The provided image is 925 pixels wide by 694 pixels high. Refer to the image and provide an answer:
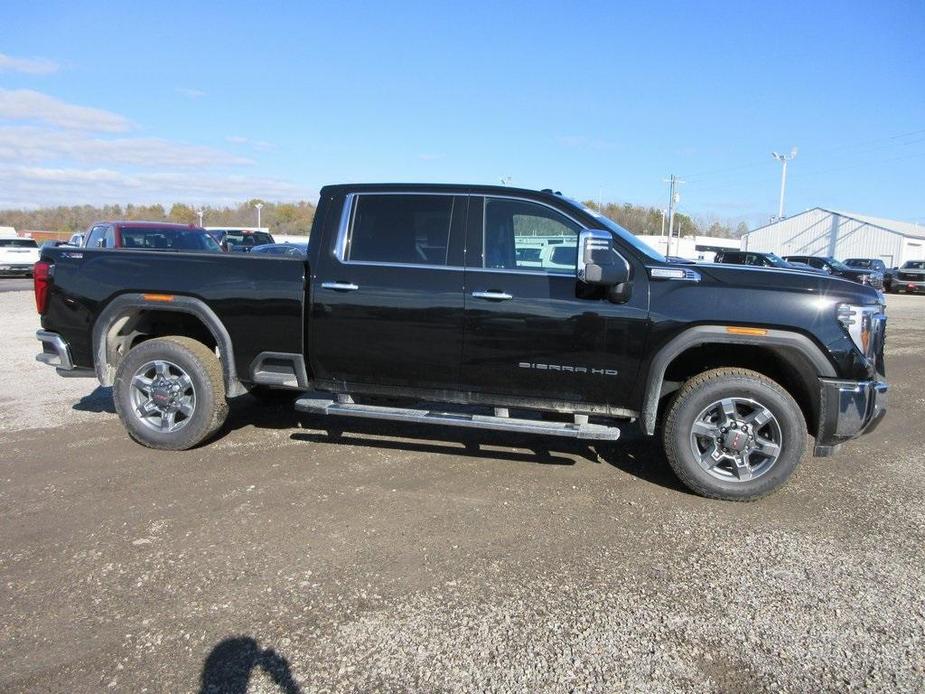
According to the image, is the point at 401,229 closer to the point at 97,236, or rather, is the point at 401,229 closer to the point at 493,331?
the point at 493,331

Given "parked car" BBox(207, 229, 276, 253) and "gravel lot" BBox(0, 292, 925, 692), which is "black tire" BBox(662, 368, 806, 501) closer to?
"gravel lot" BBox(0, 292, 925, 692)

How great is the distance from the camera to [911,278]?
31953 millimetres

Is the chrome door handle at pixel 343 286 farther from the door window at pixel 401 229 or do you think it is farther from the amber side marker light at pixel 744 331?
the amber side marker light at pixel 744 331

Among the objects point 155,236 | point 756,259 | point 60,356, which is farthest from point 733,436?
point 756,259

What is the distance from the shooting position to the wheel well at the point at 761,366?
4309mm

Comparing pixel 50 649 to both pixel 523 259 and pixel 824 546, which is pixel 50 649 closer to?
pixel 523 259

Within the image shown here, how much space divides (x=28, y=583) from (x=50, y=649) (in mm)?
663

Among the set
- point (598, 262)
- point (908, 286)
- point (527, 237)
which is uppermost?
point (527, 237)

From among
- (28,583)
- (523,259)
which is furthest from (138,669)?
(523,259)

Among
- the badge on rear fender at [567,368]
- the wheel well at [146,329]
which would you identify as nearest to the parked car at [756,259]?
the badge on rear fender at [567,368]

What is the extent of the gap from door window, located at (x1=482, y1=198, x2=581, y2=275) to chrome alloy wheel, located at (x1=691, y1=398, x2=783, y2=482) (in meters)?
1.42

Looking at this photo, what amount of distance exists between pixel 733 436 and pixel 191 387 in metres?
4.06

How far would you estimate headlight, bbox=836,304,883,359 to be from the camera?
4.17 meters

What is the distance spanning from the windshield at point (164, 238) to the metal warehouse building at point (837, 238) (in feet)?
180
